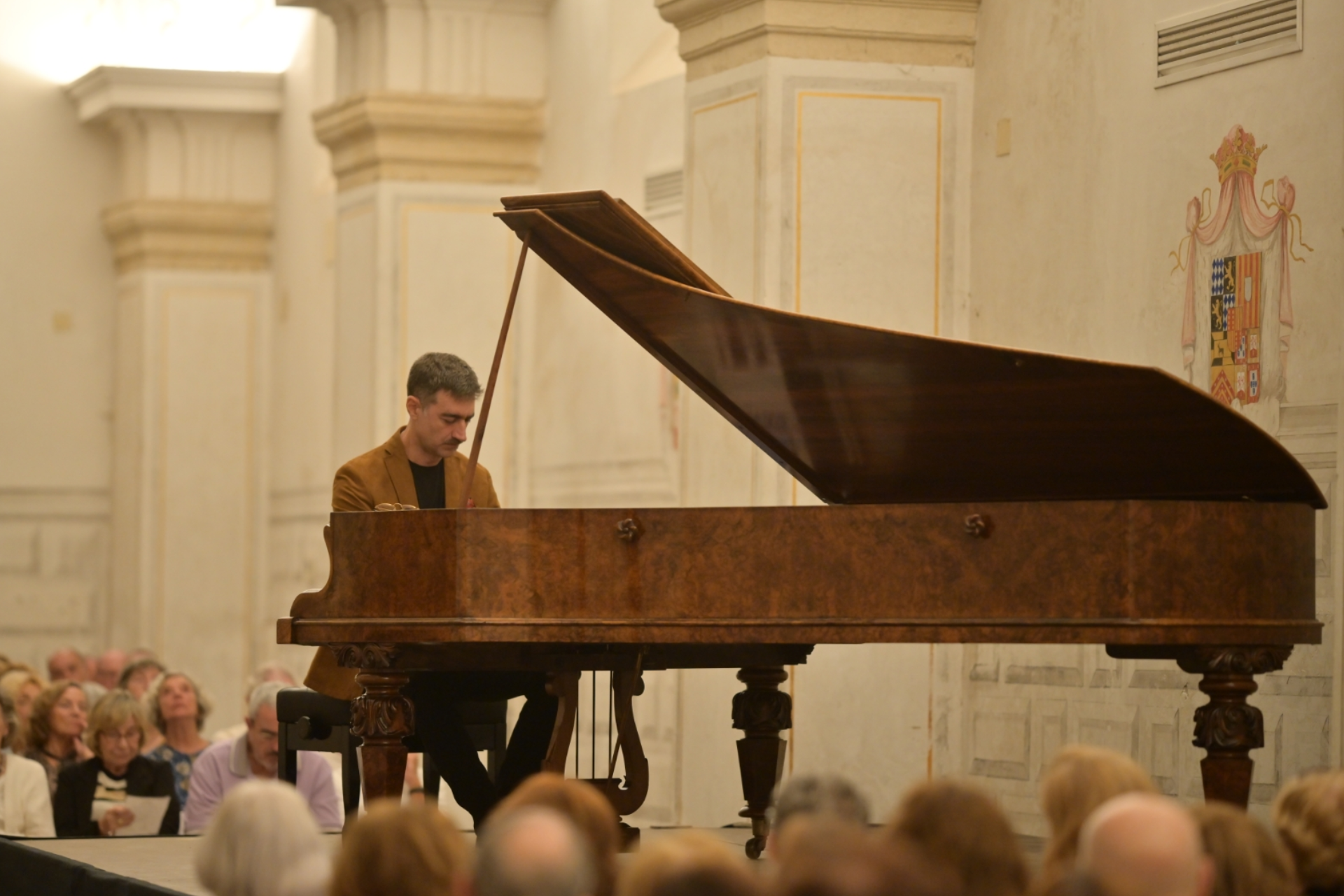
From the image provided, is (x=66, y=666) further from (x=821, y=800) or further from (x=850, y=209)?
(x=821, y=800)

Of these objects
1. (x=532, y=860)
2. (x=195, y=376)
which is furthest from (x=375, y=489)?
(x=195, y=376)

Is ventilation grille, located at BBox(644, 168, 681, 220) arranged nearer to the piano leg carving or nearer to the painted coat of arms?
the painted coat of arms

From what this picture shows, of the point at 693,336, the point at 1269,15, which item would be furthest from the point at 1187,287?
the point at 693,336

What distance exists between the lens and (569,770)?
10.0 metres

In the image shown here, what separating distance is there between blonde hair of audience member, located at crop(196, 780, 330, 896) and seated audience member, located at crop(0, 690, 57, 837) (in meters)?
4.01

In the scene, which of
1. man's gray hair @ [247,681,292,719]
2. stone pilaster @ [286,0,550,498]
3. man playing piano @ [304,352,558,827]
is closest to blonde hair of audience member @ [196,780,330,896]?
man playing piano @ [304,352,558,827]

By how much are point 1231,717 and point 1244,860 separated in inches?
67.7

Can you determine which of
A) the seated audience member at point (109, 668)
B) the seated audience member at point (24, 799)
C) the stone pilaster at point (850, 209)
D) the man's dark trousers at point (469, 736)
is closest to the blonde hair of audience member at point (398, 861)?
the man's dark trousers at point (469, 736)

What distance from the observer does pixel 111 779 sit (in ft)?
22.4

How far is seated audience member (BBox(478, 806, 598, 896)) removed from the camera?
2.23 m

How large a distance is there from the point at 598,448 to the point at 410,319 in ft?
3.60

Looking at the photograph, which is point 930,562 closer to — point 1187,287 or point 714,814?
point 1187,287

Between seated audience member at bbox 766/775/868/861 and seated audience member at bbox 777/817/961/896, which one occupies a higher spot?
seated audience member at bbox 777/817/961/896

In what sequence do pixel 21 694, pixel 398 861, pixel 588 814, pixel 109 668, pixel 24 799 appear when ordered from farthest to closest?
pixel 109 668, pixel 21 694, pixel 24 799, pixel 588 814, pixel 398 861
